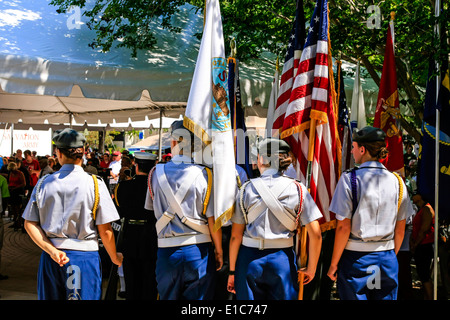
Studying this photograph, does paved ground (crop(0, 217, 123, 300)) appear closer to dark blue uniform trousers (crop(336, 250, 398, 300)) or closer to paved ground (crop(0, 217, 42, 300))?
paved ground (crop(0, 217, 42, 300))

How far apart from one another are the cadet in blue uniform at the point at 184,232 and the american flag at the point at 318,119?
125 centimetres

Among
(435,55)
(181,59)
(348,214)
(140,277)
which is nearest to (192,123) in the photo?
(348,214)

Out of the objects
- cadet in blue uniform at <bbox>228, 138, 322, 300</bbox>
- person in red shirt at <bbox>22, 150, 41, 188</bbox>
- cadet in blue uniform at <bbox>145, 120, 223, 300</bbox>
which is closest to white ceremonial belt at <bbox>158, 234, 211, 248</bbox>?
cadet in blue uniform at <bbox>145, 120, 223, 300</bbox>

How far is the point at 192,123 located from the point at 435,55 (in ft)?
8.91

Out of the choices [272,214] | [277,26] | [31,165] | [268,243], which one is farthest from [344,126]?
[31,165]

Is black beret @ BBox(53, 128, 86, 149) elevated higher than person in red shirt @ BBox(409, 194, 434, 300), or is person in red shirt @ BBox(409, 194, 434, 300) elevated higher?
black beret @ BBox(53, 128, 86, 149)

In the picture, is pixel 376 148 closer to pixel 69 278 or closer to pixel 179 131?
pixel 179 131

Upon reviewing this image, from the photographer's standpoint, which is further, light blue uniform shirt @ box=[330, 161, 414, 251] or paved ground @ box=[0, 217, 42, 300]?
paved ground @ box=[0, 217, 42, 300]

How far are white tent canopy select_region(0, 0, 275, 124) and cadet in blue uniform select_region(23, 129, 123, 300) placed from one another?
290 cm

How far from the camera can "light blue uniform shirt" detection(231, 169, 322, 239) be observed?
3.60 metres

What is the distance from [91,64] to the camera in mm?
6566

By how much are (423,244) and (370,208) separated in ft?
9.12

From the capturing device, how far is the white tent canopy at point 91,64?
6180mm
